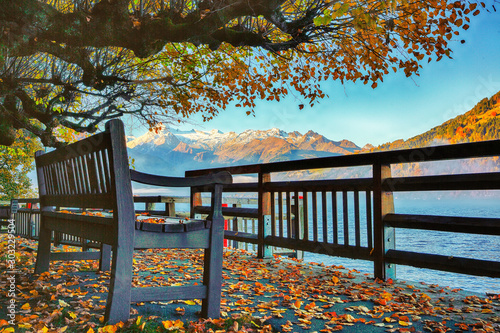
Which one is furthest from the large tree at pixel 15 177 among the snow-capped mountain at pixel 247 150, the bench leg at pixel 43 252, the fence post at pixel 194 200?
the snow-capped mountain at pixel 247 150

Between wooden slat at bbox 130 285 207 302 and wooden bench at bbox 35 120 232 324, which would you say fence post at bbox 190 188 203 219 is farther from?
wooden slat at bbox 130 285 207 302

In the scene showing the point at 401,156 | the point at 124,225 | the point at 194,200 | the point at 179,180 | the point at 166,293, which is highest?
the point at 401,156

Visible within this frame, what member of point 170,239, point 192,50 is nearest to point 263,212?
point 170,239

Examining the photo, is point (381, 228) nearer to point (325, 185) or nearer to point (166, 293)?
point (325, 185)

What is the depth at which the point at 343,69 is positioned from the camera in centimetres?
867

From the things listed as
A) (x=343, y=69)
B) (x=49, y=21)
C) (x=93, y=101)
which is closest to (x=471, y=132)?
(x=343, y=69)

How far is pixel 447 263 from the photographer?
308 centimetres

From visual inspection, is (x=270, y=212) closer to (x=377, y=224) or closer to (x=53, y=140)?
(x=377, y=224)

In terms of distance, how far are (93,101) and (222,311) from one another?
808 cm

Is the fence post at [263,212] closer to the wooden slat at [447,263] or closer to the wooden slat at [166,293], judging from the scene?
the wooden slat at [447,263]

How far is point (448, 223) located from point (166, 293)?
2239 mm

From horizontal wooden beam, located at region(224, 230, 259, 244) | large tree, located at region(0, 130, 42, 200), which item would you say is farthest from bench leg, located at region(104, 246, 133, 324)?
large tree, located at region(0, 130, 42, 200)

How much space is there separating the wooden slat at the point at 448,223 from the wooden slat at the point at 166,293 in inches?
75.1

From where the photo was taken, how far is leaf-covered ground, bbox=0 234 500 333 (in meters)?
2.25
